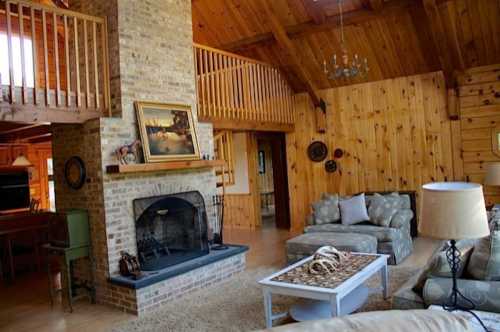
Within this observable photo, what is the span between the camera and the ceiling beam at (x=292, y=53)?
22.0ft

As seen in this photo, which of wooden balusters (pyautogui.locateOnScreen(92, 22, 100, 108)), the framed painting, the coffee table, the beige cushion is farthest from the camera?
the framed painting

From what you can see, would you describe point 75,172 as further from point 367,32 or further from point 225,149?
point 367,32

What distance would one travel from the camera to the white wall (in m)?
9.58

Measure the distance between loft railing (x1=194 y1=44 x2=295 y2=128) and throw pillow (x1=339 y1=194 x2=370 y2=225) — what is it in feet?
7.58

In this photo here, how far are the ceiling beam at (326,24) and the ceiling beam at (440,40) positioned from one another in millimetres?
367

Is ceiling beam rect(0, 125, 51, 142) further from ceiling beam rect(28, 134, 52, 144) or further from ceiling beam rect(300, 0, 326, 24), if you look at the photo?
ceiling beam rect(300, 0, 326, 24)

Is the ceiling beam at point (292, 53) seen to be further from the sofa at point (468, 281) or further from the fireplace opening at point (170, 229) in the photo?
the sofa at point (468, 281)

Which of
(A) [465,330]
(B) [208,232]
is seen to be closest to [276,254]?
(B) [208,232]

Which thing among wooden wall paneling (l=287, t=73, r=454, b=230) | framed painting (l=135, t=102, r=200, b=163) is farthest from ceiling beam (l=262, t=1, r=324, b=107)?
framed painting (l=135, t=102, r=200, b=163)

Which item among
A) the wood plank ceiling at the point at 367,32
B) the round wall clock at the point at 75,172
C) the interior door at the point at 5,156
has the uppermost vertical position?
the wood plank ceiling at the point at 367,32

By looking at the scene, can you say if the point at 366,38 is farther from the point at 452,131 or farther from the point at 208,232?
the point at 208,232

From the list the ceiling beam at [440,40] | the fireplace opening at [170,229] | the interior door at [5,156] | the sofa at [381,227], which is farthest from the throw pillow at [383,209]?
the interior door at [5,156]

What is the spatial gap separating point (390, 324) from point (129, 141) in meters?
4.11

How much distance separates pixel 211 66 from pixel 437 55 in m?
3.77
